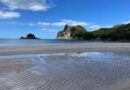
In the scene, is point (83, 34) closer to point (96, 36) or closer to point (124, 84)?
point (96, 36)

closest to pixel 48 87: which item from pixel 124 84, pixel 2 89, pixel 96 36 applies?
pixel 2 89

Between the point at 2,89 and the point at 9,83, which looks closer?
the point at 2,89

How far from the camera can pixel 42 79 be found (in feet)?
32.6

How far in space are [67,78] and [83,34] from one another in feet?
612

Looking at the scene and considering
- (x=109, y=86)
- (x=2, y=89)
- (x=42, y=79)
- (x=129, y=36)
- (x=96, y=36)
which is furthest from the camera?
(x=96, y=36)

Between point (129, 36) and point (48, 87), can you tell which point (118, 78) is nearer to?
point (48, 87)

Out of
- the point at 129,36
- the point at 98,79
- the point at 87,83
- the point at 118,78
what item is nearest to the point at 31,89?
the point at 87,83

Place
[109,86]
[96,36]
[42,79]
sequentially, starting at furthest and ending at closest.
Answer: [96,36] → [42,79] → [109,86]

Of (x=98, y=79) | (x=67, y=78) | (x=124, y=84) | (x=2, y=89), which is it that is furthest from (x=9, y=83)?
(x=124, y=84)

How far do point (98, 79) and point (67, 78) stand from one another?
1327 millimetres

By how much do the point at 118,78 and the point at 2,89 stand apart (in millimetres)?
4979

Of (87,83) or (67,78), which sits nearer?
(87,83)

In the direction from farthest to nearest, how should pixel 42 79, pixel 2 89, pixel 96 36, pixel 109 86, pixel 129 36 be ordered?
pixel 96 36
pixel 129 36
pixel 42 79
pixel 109 86
pixel 2 89

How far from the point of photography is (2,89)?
26.3 ft
